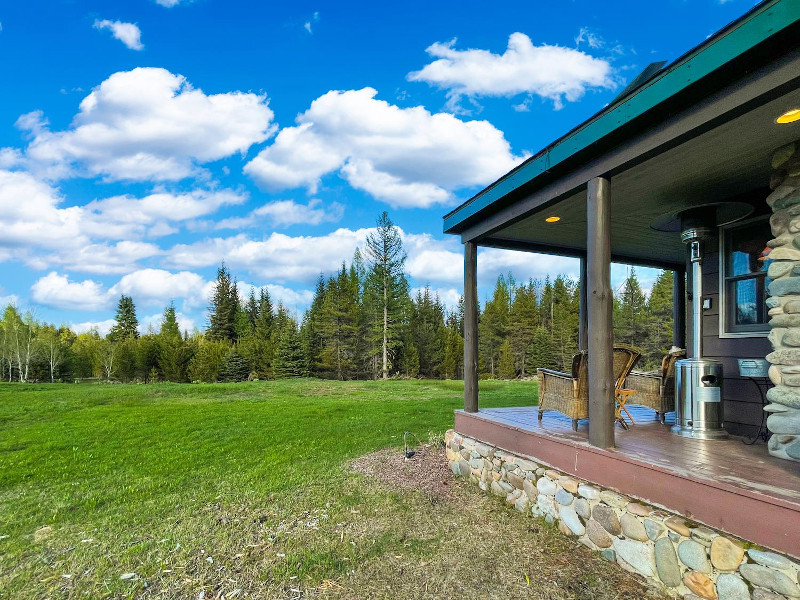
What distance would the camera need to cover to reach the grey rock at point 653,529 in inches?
102

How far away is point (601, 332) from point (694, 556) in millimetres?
1343

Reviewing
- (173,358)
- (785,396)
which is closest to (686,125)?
(785,396)

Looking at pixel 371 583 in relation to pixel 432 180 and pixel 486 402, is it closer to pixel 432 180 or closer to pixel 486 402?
pixel 486 402

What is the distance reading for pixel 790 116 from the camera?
2.55m

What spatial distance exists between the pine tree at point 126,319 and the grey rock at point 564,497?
38224 millimetres

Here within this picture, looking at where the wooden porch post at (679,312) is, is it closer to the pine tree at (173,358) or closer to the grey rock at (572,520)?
the grey rock at (572,520)

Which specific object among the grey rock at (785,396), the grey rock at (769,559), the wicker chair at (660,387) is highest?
the grey rock at (785,396)

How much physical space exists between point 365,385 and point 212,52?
10.7 metres

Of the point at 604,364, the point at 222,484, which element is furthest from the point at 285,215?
the point at 604,364

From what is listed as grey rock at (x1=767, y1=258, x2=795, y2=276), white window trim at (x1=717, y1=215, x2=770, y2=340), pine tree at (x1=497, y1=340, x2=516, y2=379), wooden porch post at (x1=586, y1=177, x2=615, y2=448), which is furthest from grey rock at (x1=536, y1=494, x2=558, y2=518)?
pine tree at (x1=497, y1=340, x2=516, y2=379)

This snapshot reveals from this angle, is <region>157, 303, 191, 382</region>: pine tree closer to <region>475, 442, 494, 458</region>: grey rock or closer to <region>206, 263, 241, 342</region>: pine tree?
<region>206, 263, 241, 342</region>: pine tree

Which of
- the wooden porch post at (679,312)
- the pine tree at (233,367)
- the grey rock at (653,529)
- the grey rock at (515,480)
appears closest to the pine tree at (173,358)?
the pine tree at (233,367)

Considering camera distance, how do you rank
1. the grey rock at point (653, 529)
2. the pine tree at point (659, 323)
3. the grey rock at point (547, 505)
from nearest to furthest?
the grey rock at point (653, 529) < the grey rock at point (547, 505) < the pine tree at point (659, 323)

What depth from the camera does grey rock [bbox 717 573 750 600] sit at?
2.13 m
